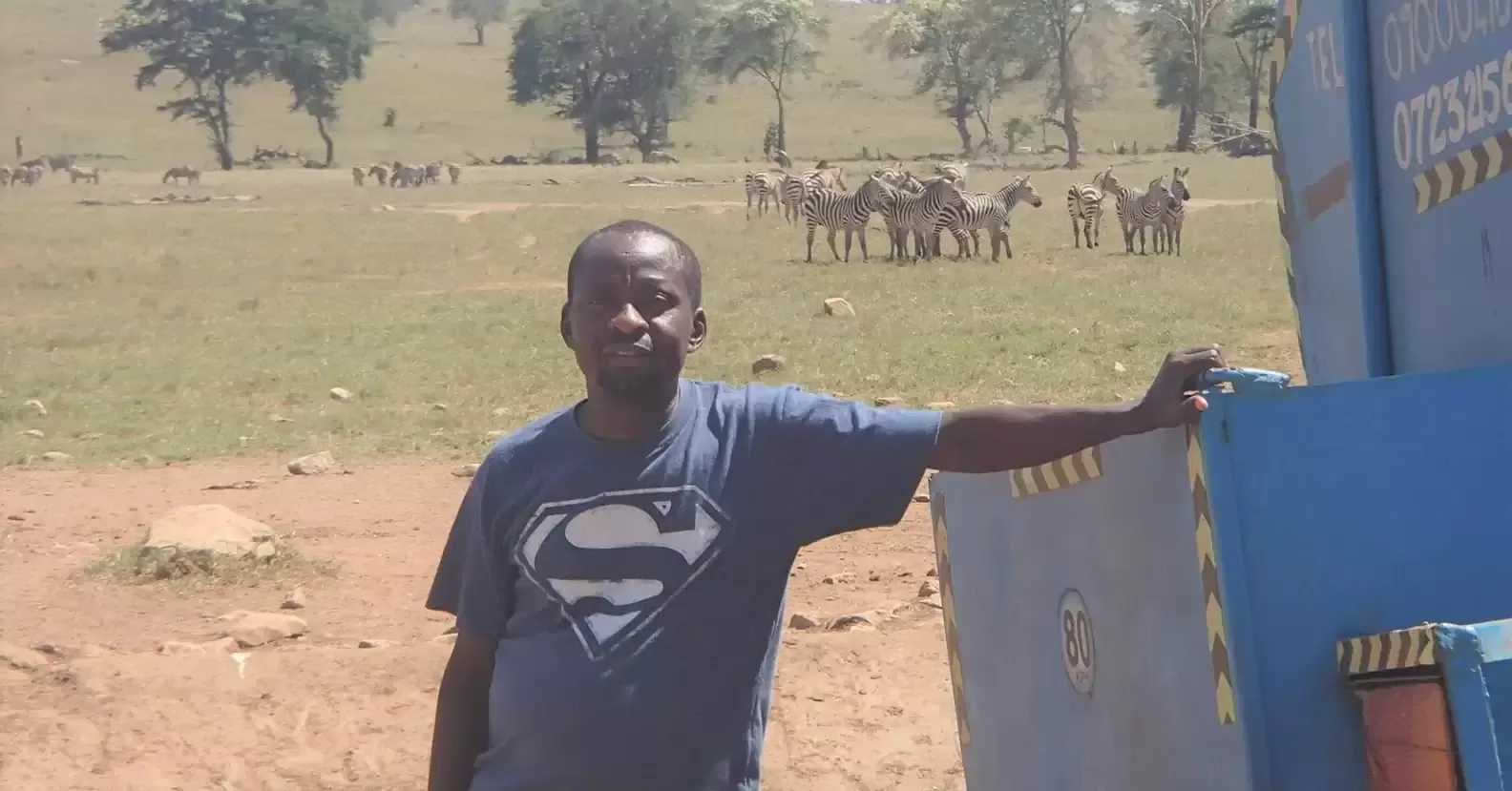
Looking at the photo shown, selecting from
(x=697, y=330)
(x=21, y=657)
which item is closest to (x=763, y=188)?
(x=21, y=657)

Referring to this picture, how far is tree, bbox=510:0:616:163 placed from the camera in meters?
64.6

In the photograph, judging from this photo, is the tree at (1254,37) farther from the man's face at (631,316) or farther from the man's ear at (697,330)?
the man's face at (631,316)

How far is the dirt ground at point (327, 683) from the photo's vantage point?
193 inches

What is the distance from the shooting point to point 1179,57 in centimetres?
5716

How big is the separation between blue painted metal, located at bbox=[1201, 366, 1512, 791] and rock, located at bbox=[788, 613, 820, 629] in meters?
3.79

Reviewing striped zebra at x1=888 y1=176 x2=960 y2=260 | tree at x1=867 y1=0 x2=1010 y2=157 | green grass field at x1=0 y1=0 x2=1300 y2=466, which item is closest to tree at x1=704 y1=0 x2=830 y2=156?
tree at x1=867 y1=0 x2=1010 y2=157

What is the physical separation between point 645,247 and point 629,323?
119mm

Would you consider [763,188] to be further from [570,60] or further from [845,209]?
[570,60]

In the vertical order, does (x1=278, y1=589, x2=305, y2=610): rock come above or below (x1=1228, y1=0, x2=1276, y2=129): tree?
below

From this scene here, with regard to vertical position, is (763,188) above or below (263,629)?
above

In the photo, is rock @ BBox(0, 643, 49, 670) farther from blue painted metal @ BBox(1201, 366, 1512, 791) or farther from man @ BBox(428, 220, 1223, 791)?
blue painted metal @ BBox(1201, 366, 1512, 791)

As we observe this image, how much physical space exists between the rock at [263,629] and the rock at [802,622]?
5.89 feet

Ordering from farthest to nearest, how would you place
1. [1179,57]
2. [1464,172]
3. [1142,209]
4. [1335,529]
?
[1179,57] → [1142,209] → [1464,172] → [1335,529]

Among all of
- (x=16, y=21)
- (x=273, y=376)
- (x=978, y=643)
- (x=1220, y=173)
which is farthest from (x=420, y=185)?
(x=16, y=21)
